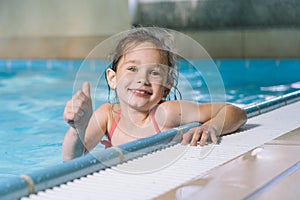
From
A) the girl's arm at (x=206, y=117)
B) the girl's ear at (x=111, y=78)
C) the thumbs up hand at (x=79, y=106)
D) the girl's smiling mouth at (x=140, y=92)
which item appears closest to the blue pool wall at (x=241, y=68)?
the girl's arm at (x=206, y=117)

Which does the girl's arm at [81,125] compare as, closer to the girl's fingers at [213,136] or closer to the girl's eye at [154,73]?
the girl's eye at [154,73]

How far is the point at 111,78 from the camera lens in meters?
2.46

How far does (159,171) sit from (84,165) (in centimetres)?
23

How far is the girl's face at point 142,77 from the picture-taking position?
2.28 m

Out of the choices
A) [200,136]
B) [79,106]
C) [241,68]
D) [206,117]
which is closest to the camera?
[79,106]

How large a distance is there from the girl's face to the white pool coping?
0.22 metres

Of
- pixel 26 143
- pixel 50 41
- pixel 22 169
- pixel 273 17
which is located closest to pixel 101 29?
pixel 50 41

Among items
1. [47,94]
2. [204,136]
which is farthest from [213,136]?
[47,94]

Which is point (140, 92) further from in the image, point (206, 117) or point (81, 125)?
point (206, 117)

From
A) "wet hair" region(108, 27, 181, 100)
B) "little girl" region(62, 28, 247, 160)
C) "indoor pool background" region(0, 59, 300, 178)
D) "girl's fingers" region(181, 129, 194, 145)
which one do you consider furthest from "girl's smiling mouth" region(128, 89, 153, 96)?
"indoor pool background" region(0, 59, 300, 178)

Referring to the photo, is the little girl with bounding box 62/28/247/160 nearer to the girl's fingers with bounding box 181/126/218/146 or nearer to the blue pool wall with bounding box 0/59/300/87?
the girl's fingers with bounding box 181/126/218/146

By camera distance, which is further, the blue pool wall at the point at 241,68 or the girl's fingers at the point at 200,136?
the blue pool wall at the point at 241,68

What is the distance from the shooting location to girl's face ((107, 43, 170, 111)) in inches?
89.7

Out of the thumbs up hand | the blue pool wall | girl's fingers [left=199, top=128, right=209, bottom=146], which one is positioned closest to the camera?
the thumbs up hand
